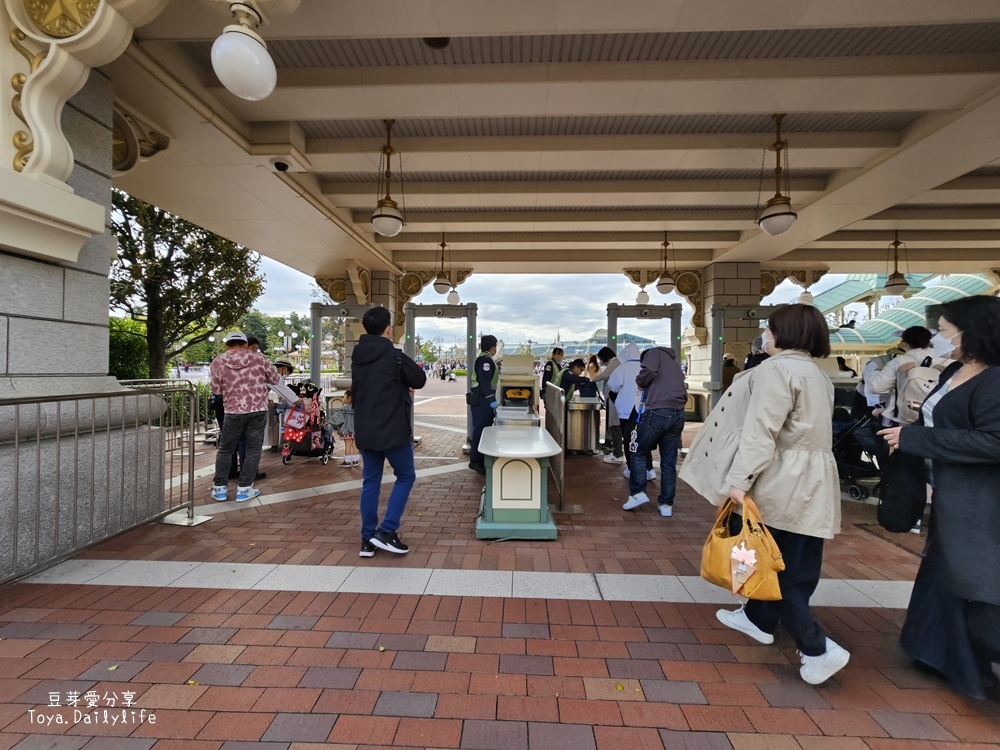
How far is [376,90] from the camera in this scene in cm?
446

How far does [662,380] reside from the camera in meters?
4.66

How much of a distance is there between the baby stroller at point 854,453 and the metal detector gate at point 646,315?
3.05m

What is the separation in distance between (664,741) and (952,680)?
4.52 ft

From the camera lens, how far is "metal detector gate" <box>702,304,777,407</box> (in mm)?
8383

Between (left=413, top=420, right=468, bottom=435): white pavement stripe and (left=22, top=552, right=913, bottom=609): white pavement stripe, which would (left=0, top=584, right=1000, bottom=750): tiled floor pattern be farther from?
(left=413, top=420, right=468, bottom=435): white pavement stripe

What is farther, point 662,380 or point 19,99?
point 662,380

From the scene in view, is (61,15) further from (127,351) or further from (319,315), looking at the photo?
(127,351)

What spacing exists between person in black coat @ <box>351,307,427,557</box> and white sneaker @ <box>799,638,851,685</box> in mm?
2573

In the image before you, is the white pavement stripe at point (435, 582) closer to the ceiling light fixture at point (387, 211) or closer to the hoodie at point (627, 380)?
the hoodie at point (627, 380)

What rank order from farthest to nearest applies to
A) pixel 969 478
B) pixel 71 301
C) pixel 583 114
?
1. pixel 583 114
2. pixel 71 301
3. pixel 969 478

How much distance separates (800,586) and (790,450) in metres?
0.65

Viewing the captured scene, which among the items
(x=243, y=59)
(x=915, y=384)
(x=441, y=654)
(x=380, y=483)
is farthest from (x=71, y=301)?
(x=915, y=384)

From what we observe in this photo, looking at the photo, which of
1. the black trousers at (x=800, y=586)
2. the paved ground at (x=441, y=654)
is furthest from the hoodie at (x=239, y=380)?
the black trousers at (x=800, y=586)

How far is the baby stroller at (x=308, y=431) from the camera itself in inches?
272
